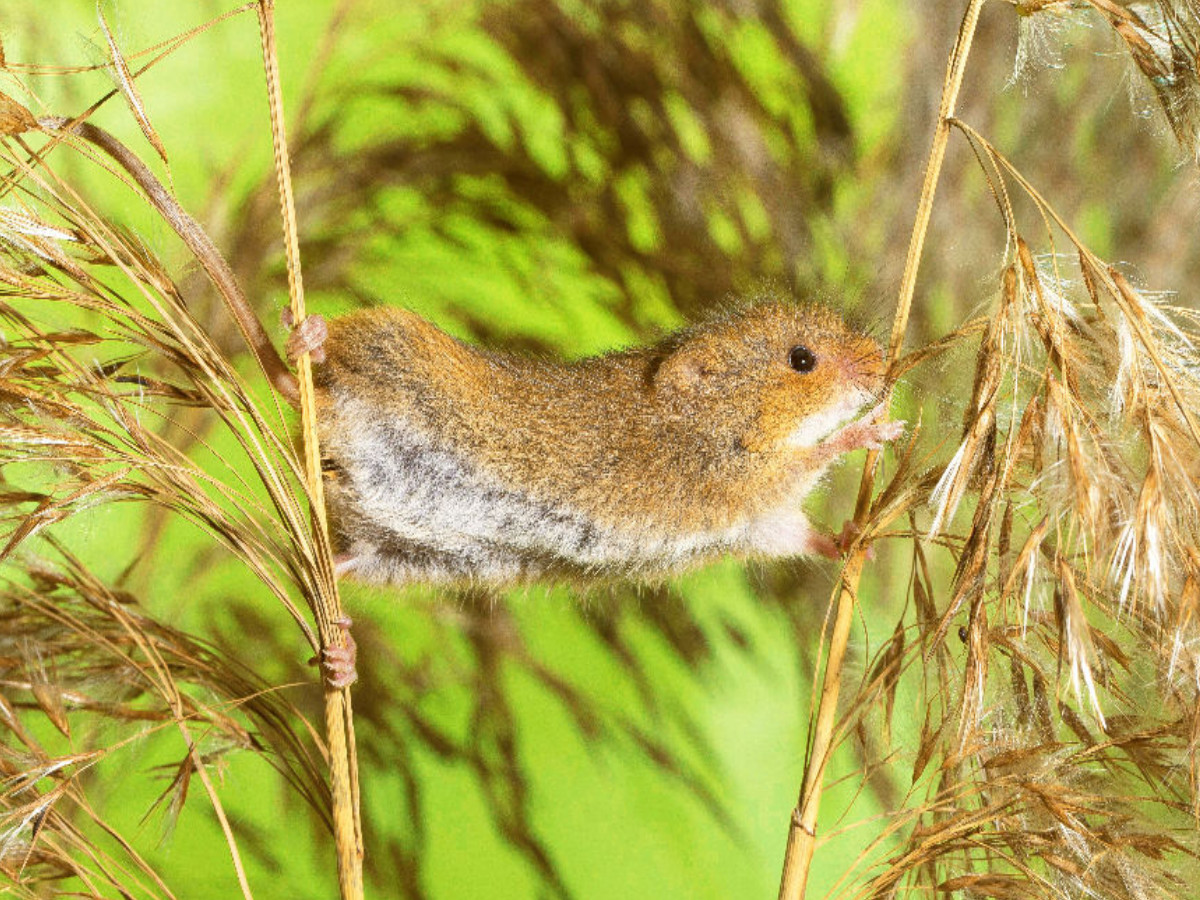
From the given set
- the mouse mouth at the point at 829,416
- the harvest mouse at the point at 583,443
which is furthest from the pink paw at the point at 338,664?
the mouse mouth at the point at 829,416

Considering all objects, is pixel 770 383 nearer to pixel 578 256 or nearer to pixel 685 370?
pixel 685 370

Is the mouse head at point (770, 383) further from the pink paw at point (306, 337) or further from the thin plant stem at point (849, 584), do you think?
the pink paw at point (306, 337)

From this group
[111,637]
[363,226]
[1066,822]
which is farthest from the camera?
[363,226]

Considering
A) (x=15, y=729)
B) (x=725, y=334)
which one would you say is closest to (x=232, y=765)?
(x=15, y=729)

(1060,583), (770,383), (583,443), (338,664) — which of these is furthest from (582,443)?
(1060,583)

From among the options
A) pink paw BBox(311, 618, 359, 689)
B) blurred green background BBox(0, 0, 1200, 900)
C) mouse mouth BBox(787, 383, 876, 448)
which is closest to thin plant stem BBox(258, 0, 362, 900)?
pink paw BBox(311, 618, 359, 689)

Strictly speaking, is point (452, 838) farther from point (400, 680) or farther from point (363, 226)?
point (363, 226)

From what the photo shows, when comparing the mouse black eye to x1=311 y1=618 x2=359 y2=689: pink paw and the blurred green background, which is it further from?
x1=311 y1=618 x2=359 y2=689: pink paw

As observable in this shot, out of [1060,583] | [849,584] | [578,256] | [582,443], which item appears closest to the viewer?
[1060,583]
